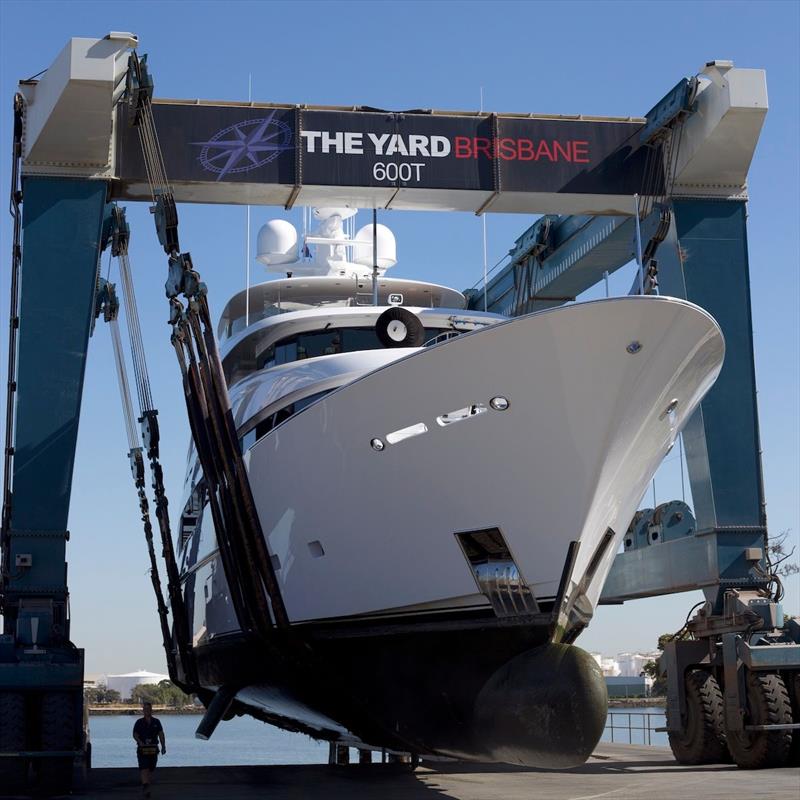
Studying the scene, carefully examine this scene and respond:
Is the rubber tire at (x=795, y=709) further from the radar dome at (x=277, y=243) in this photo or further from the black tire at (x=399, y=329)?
the radar dome at (x=277, y=243)

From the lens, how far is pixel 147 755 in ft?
41.9

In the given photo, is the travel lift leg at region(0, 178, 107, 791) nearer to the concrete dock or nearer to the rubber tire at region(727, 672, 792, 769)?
the concrete dock

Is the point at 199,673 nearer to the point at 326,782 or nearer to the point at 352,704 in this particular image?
the point at 326,782

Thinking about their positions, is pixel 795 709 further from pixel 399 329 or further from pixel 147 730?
pixel 147 730

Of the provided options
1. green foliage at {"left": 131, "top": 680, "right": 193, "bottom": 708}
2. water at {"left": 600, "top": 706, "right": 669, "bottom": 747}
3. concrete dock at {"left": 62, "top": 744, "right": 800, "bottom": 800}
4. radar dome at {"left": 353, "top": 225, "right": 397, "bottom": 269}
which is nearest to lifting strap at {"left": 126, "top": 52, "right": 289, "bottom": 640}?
concrete dock at {"left": 62, "top": 744, "right": 800, "bottom": 800}

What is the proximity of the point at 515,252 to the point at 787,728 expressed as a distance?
10187mm

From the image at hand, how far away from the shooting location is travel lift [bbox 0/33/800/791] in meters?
13.8

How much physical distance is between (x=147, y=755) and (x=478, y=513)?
506cm

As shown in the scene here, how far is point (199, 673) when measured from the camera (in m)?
16.5

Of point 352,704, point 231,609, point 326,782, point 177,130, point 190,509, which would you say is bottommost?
point 326,782

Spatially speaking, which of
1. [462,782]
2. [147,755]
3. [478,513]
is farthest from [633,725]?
[478,513]

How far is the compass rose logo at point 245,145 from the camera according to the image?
15141mm

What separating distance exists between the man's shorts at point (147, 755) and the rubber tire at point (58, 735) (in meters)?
0.70

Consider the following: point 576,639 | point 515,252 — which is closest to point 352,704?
point 576,639
